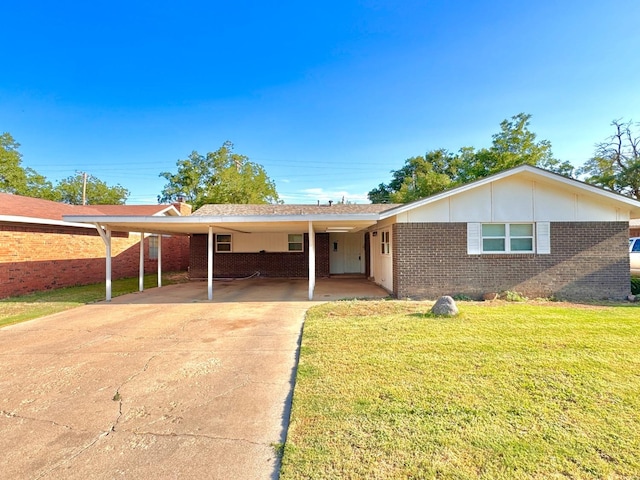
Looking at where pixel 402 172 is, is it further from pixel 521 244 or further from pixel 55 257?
pixel 55 257

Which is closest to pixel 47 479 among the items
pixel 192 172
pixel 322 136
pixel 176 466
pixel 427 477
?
pixel 176 466

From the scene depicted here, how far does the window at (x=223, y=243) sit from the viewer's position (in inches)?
609

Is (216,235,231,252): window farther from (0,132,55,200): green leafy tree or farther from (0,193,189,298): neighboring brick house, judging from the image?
(0,132,55,200): green leafy tree

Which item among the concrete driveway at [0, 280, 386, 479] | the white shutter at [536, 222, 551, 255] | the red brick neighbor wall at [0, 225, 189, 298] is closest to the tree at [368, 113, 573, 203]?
the white shutter at [536, 222, 551, 255]

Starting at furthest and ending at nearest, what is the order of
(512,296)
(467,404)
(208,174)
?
(208,174), (512,296), (467,404)

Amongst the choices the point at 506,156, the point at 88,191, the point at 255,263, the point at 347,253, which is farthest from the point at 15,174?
the point at 506,156

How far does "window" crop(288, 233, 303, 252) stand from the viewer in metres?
15.5

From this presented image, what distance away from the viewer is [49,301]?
9492 millimetres

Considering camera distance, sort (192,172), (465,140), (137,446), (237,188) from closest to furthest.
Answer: (137,446), (237,188), (465,140), (192,172)

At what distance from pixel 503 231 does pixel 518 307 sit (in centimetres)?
264

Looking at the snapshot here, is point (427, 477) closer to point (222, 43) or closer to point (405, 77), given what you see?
point (405, 77)

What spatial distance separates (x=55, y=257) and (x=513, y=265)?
1617 centimetres

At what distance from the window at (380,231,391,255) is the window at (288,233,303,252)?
15.9 feet

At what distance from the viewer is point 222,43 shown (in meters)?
12.3
